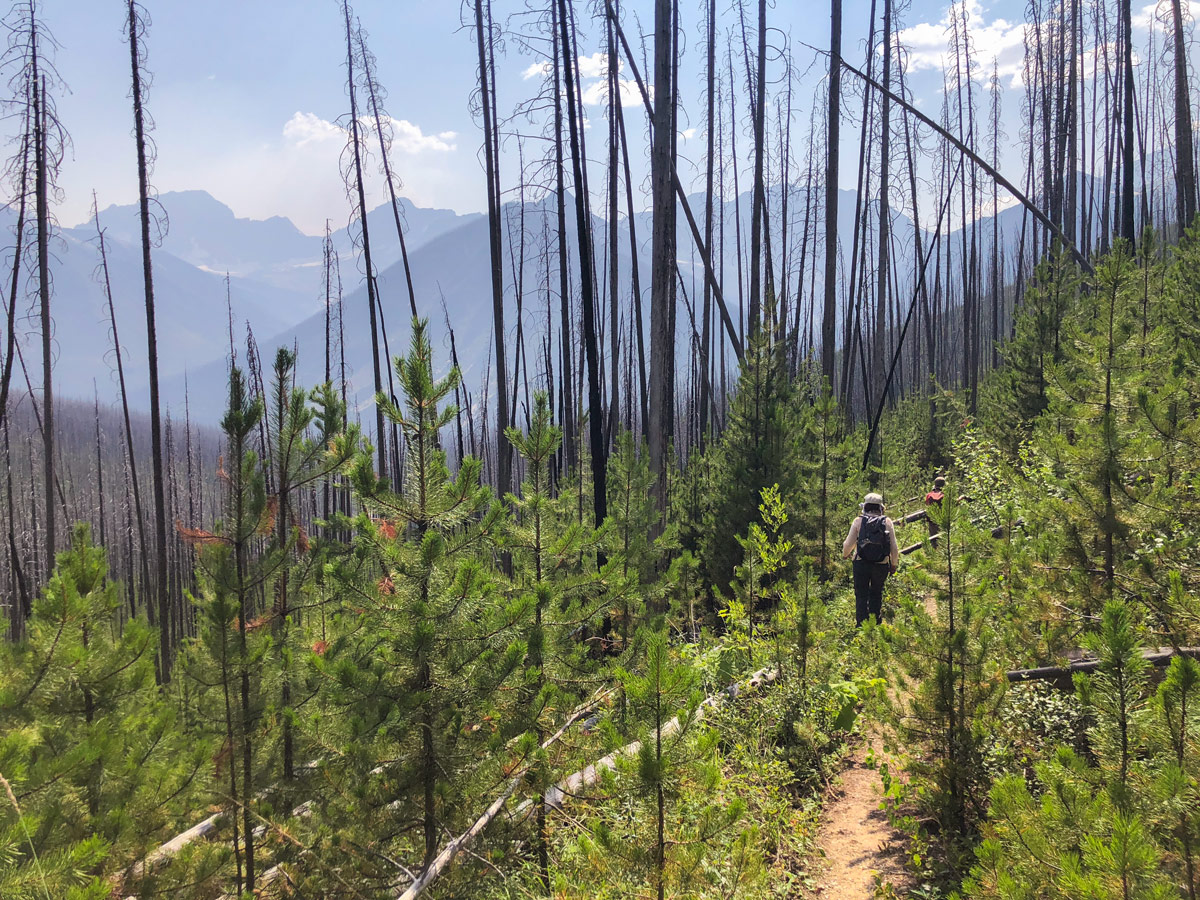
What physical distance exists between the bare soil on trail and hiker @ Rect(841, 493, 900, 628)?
1.83m

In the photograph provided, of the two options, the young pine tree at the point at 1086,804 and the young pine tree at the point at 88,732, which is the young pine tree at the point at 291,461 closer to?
the young pine tree at the point at 88,732

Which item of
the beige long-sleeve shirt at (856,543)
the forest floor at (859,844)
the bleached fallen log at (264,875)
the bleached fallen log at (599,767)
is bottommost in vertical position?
the forest floor at (859,844)

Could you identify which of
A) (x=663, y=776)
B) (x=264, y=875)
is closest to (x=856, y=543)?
(x=663, y=776)

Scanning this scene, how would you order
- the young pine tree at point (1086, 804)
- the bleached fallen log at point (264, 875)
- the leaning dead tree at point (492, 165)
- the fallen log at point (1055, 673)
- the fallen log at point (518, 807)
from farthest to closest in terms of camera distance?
1. the leaning dead tree at point (492, 165)
2. the fallen log at point (1055, 673)
3. the bleached fallen log at point (264, 875)
4. the fallen log at point (518, 807)
5. the young pine tree at point (1086, 804)

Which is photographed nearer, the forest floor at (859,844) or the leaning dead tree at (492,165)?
the forest floor at (859,844)

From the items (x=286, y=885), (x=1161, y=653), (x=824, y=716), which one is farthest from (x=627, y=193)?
(x=286, y=885)

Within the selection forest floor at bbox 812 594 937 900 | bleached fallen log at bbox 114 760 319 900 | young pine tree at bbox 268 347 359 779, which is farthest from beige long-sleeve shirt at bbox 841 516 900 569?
bleached fallen log at bbox 114 760 319 900

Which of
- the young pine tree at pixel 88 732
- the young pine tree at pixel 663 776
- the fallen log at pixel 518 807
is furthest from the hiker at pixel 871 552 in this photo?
the young pine tree at pixel 88 732

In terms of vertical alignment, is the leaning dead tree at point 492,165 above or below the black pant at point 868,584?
above

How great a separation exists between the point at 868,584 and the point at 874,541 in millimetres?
481

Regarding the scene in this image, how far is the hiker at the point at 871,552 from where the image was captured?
5316mm

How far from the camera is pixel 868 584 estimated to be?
5520 mm

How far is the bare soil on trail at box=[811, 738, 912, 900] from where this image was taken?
300cm

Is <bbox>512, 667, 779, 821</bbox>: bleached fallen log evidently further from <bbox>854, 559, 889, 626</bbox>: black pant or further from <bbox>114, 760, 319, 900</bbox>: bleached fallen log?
<bbox>854, 559, 889, 626</bbox>: black pant
